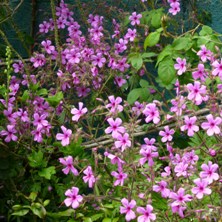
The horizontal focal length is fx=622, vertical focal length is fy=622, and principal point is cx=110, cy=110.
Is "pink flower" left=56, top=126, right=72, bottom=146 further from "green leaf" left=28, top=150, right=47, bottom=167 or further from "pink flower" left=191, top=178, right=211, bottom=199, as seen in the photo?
"pink flower" left=191, top=178, right=211, bottom=199

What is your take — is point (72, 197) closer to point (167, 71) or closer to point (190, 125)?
point (190, 125)

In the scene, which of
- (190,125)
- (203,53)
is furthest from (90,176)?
(203,53)

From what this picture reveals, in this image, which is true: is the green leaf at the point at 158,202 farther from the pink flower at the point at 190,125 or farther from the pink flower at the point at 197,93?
the pink flower at the point at 197,93

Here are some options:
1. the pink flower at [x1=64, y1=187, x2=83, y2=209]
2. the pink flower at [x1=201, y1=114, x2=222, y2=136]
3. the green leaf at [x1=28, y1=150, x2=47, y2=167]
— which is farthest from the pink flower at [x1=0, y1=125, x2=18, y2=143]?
the pink flower at [x1=201, y1=114, x2=222, y2=136]

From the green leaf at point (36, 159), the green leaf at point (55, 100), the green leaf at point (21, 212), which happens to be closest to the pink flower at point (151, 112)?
the green leaf at point (55, 100)

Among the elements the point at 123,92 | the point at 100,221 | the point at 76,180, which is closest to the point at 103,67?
the point at 123,92

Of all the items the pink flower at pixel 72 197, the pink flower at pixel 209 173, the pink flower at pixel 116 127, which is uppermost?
the pink flower at pixel 116 127

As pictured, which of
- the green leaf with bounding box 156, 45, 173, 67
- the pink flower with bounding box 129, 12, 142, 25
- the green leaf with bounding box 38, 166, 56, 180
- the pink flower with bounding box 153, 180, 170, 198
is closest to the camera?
the pink flower with bounding box 153, 180, 170, 198
